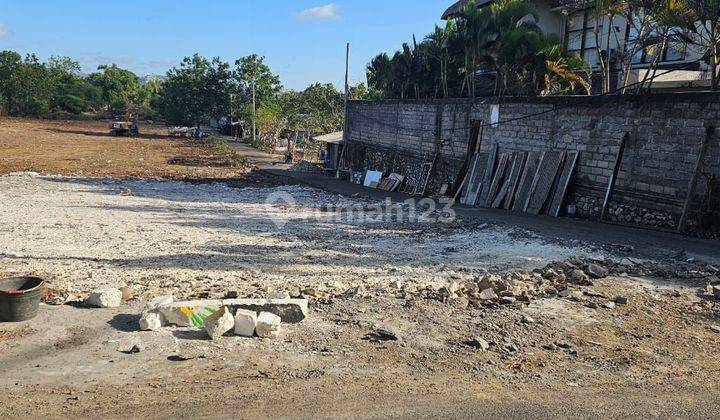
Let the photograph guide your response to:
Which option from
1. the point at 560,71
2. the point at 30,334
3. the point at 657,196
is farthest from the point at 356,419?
the point at 560,71

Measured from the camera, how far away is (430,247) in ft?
Result: 35.7

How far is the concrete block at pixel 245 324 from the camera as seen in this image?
19.4 ft

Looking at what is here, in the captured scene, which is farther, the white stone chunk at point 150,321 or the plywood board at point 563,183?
the plywood board at point 563,183

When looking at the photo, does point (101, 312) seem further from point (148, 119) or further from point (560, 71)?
point (148, 119)

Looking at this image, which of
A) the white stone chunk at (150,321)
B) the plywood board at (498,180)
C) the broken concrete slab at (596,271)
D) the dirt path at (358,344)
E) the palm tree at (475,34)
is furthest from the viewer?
the palm tree at (475,34)

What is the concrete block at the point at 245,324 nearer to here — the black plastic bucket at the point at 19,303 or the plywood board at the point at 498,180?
the black plastic bucket at the point at 19,303

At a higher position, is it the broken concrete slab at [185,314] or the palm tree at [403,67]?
the palm tree at [403,67]

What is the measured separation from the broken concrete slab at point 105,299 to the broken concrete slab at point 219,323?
1.65 meters

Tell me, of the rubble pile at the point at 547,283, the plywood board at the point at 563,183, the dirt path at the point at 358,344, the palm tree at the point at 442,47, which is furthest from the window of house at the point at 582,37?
the rubble pile at the point at 547,283

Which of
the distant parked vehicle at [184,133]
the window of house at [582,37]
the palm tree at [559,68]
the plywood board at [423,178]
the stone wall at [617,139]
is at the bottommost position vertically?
the distant parked vehicle at [184,133]

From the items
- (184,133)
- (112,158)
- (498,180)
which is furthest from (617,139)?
(184,133)

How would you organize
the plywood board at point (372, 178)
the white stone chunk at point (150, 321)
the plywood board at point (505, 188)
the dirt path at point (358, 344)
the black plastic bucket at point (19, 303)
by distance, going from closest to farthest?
the dirt path at point (358, 344) → the white stone chunk at point (150, 321) → the black plastic bucket at point (19, 303) → the plywood board at point (505, 188) → the plywood board at point (372, 178)

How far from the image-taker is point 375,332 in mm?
6180

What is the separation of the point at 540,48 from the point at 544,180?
4942 millimetres
